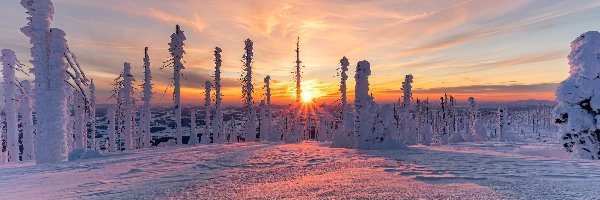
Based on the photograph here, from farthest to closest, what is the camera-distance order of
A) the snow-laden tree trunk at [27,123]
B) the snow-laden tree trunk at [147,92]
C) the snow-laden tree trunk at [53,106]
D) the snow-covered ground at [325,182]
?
the snow-laden tree trunk at [27,123]
the snow-laden tree trunk at [147,92]
the snow-laden tree trunk at [53,106]
the snow-covered ground at [325,182]

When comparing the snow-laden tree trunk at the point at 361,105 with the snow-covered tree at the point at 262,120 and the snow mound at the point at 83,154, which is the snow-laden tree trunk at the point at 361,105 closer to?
the snow mound at the point at 83,154

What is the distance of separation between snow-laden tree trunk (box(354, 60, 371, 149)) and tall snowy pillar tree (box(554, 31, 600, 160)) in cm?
946

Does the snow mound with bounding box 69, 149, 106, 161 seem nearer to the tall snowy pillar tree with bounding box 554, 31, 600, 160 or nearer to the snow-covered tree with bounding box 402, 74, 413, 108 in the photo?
the tall snowy pillar tree with bounding box 554, 31, 600, 160

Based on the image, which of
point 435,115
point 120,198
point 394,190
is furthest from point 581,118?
point 435,115

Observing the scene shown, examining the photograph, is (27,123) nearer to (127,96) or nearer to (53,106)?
(127,96)

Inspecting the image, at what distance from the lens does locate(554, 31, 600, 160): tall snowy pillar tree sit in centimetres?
1683

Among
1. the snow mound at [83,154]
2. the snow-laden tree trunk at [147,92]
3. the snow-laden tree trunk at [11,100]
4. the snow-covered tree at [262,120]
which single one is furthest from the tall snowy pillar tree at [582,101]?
the snow-laden tree trunk at [11,100]

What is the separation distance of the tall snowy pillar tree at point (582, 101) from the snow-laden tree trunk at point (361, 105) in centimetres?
946

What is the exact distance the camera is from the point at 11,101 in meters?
34.1

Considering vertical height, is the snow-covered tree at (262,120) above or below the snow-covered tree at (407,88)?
below

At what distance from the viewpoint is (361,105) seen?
1627 cm

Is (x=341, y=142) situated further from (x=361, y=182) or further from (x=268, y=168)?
(x=361, y=182)

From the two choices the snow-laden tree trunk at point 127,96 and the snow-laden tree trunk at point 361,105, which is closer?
the snow-laden tree trunk at point 361,105

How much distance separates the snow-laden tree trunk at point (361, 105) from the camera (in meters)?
14.9
